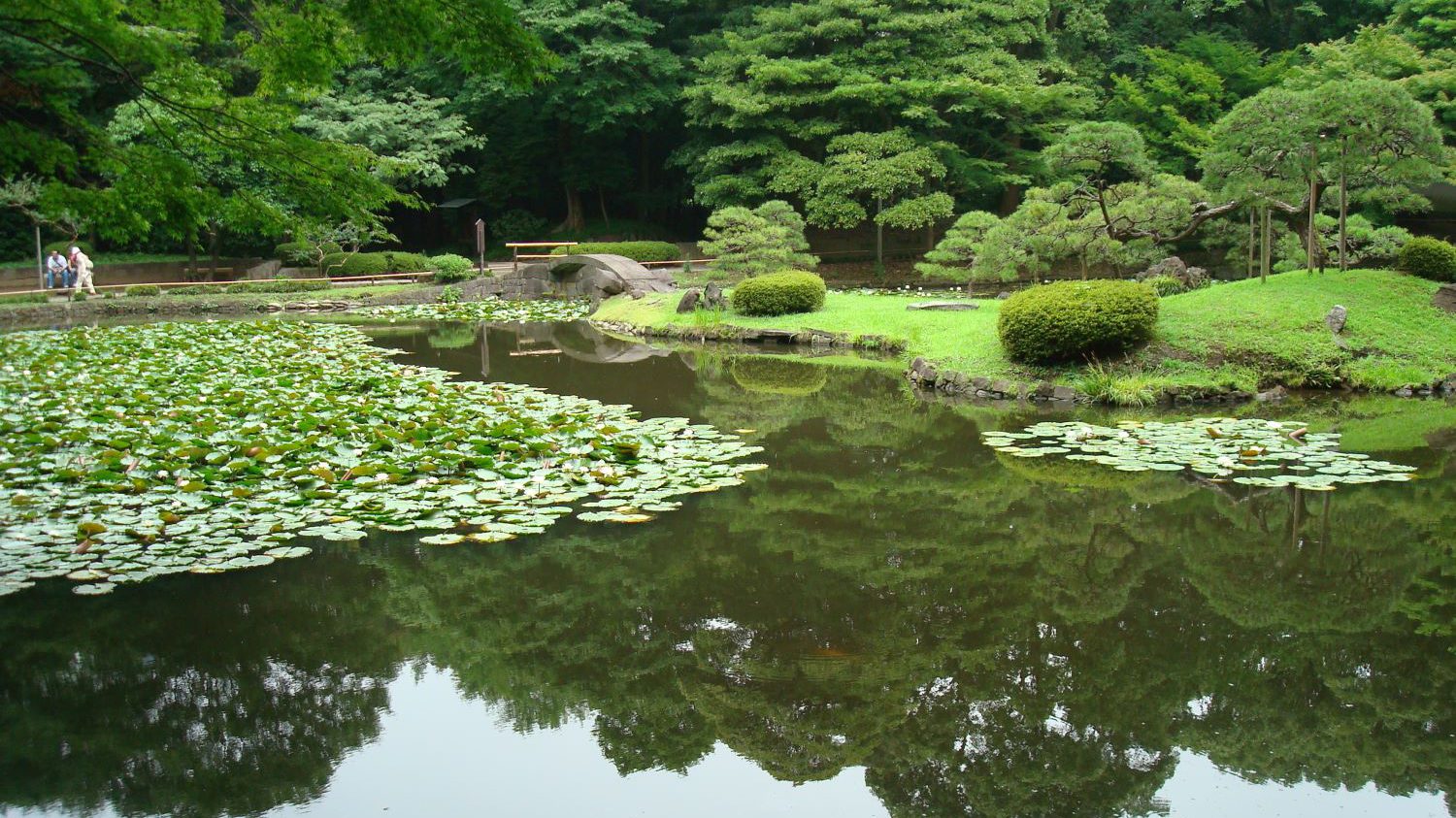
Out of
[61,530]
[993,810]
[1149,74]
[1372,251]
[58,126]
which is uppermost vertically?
[1149,74]

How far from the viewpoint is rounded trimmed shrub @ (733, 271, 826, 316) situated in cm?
1672

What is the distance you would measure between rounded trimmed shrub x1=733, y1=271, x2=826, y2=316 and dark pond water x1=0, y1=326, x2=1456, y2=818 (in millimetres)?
10036

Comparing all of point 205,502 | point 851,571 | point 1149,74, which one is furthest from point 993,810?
point 1149,74

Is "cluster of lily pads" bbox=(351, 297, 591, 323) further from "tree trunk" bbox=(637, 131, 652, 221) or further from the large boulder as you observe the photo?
the large boulder

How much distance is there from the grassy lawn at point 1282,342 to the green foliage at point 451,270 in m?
15.1

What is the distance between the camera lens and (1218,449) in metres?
7.63

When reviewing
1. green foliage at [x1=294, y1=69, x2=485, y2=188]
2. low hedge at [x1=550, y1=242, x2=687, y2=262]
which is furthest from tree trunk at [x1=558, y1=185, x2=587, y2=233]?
low hedge at [x1=550, y1=242, x2=687, y2=262]

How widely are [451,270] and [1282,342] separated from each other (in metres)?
18.9

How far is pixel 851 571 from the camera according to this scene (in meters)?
5.38

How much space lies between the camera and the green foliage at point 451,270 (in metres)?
24.8

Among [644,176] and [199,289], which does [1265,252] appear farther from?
[644,176]

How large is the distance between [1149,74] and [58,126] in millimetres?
26272

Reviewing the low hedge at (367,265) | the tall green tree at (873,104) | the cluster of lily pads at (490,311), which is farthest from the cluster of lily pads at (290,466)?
the tall green tree at (873,104)

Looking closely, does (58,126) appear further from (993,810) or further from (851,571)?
(993,810)
